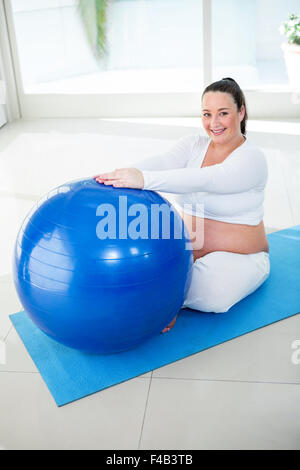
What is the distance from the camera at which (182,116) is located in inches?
204

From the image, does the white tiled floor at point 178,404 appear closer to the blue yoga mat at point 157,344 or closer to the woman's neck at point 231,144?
the blue yoga mat at point 157,344

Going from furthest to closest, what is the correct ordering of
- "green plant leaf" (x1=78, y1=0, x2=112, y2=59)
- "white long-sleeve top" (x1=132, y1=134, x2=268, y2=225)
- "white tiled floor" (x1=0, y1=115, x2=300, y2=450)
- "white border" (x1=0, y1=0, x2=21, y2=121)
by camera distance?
"white border" (x1=0, y1=0, x2=21, y2=121), "green plant leaf" (x1=78, y1=0, x2=112, y2=59), "white long-sleeve top" (x1=132, y1=134, x2=268, y2=225), "white tiled floor" (x1=0, y1=115, x2=300, y2=450)

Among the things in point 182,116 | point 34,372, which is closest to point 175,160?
point 34,372

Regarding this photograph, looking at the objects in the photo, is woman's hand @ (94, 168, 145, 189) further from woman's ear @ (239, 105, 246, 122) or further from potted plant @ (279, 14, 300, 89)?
potted plant @ (279, 14, 300, 89)

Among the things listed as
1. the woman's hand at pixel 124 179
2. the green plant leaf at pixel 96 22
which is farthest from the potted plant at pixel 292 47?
the woman's hand at pixel 124 179

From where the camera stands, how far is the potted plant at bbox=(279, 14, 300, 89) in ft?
15.6

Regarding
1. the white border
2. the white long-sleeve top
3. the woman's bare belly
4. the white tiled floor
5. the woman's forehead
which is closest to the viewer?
the white tiled floor

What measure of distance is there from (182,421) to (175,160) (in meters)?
1.10

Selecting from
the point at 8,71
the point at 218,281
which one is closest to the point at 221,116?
the point at 218,281

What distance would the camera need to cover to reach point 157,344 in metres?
2.12

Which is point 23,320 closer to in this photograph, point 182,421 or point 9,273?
point 9,273

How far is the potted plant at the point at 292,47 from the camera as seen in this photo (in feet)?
15.6

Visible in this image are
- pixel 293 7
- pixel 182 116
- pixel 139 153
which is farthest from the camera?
pixel 182 116

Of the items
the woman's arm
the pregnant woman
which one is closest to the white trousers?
the pregnant woman
